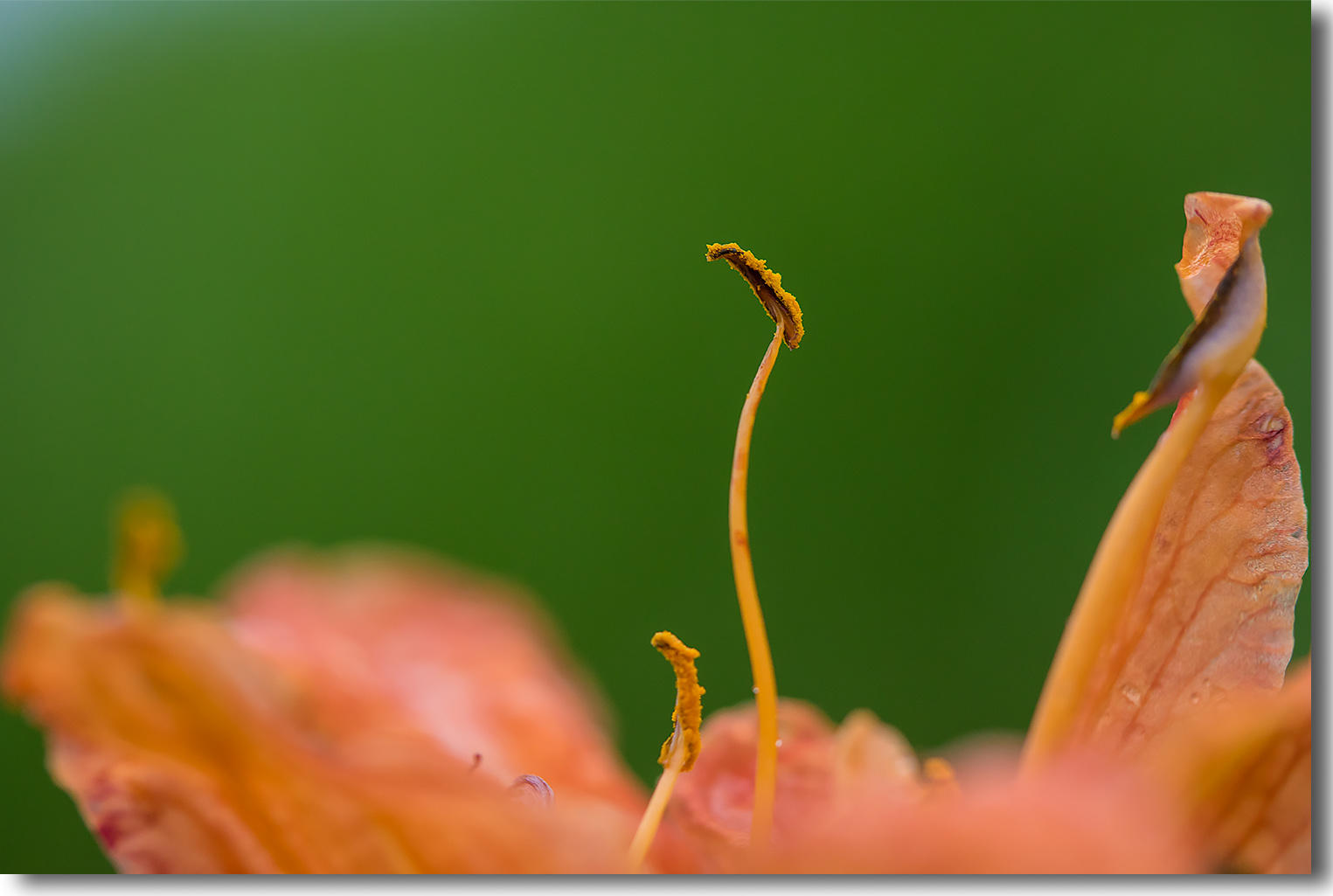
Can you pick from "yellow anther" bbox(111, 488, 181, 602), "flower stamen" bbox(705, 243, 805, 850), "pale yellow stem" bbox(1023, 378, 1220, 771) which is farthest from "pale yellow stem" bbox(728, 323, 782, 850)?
"yellow anther" bbox(111, 488, 181, 602)

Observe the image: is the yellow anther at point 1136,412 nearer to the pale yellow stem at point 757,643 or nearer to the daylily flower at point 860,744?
the daylily flower at point 860,744

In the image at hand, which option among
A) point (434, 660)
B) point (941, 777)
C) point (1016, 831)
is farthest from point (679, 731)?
point (434, 660)

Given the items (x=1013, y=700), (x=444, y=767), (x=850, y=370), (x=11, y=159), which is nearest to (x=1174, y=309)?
(x=850, y=370)

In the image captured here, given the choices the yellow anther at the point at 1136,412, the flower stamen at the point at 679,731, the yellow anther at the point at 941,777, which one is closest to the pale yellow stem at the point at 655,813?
the flower stamen at the point at 679,731

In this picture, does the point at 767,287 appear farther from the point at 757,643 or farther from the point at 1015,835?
the point at 1015,835

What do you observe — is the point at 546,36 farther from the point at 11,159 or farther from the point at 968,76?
the point at 11,159

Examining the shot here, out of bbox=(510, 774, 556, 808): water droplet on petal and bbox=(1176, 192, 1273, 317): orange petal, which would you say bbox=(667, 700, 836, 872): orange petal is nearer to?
bbox=(510, 774, 556, 808): water droplet on petal

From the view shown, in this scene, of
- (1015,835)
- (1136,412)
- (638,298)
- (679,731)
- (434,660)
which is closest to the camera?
(1015,835)
